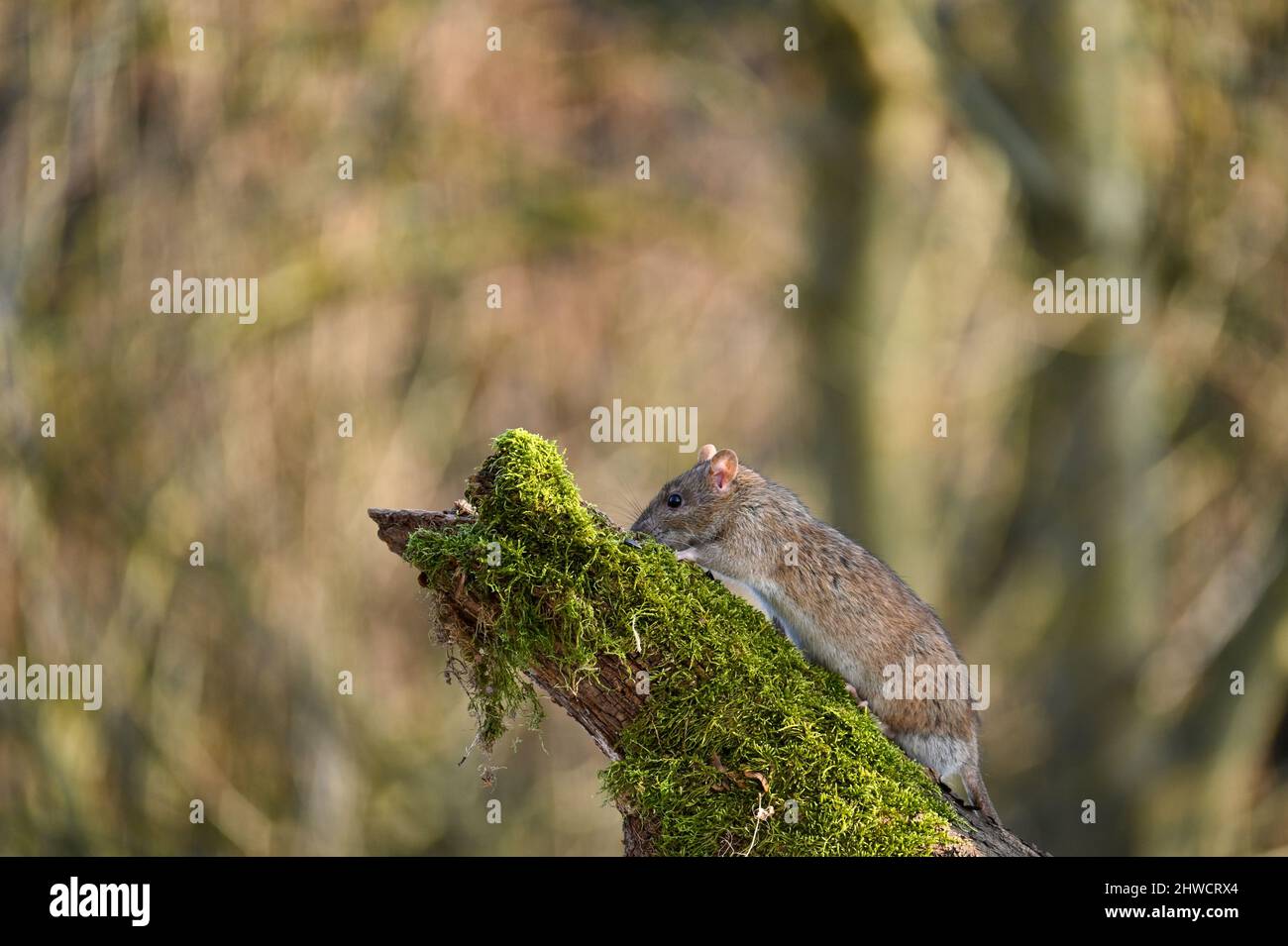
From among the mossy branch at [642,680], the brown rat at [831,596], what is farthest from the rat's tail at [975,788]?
the mossy branch at [642,680]

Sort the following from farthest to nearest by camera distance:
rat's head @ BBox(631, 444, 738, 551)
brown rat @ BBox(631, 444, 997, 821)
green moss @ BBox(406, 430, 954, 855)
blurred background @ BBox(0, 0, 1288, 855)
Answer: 1. blurred background @ BBox(0, 0, 1288, 855)
2. rat's head @ BBox(631, 444, 738, 551)
3. brown rat @ BBox(631, 444, 997, 821)
4. green moss @ BBox(406, 430, 954, 855)

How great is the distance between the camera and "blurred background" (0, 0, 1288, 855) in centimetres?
1030

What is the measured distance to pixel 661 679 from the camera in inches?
187

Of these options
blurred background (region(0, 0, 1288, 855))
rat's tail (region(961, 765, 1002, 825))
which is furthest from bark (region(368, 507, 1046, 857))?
blurred background (region(0, 0, 1288, 855))

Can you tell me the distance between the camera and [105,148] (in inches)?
411

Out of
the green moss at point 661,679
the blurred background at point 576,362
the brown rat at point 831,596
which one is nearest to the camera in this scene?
the green moss at point 661,679

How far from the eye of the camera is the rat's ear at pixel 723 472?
20.6 feet

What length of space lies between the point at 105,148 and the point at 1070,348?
23.5ft

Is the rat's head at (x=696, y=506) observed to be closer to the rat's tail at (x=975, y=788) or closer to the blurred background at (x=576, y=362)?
the rat's tail at (x=975, y=788)

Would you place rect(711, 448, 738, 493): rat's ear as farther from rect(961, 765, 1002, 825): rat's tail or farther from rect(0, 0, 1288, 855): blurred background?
rect(0, 0, 1288, 855): blurred background

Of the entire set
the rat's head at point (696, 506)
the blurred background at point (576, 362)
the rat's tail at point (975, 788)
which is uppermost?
the blurred background at point (576, 362)

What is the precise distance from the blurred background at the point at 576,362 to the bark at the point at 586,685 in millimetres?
5829

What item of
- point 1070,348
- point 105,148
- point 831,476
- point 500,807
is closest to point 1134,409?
point 1070,348

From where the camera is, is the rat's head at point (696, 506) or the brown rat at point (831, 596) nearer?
the brown rat at point (831, 596)
